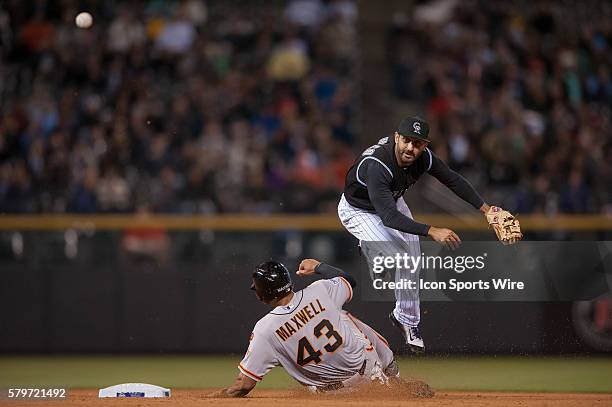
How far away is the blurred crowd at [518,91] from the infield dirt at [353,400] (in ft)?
15.1

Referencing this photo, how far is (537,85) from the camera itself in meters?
15.1

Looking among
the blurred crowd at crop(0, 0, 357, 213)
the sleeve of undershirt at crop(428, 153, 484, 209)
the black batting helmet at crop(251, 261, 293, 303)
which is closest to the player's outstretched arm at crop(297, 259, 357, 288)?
the black batting helmet at crop(251, 261, 293, 303)

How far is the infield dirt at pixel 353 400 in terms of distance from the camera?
25.3ft

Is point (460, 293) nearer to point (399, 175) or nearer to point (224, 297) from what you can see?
point (399, 175)

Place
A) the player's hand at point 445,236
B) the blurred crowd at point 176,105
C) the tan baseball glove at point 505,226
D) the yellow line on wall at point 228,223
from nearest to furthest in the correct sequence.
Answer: the player's hand at point 445,236
the tan baseball glove at point 505,226
the yellow line on wall at point 228,223
the blurred crowd at point 176,105

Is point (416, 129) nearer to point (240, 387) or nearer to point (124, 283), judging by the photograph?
point (240, 387)

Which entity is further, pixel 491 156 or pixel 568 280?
pixel 491 156

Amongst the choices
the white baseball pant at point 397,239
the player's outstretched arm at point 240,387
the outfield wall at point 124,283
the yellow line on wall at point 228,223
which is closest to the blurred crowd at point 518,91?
the yellow line on wall at point 228,223

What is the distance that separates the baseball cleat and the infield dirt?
404mm

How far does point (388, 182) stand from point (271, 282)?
118 cm

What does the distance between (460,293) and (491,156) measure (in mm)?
4762

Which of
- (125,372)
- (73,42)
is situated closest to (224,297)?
(125,372)

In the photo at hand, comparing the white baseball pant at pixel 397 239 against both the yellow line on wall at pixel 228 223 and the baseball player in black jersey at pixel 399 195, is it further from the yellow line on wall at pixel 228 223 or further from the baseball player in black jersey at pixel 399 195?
the yellow line on wall at pixel 228 223

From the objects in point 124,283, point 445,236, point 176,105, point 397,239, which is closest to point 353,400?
point 445,236
